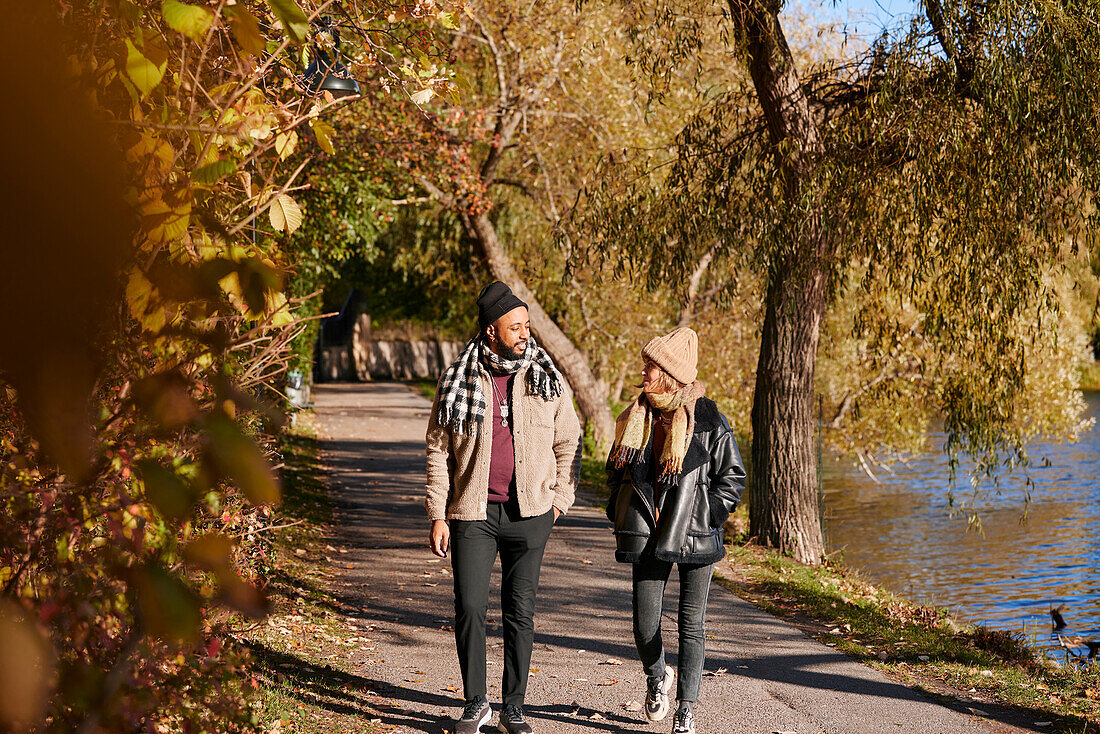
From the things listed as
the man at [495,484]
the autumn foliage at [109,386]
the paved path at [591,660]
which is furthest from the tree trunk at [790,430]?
the autumn foliage at [109,386]

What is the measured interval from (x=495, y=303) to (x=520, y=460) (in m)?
0.75

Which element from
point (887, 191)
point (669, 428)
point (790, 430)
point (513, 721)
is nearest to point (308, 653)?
point (513, 721)

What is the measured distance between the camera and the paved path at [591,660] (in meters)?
5.40

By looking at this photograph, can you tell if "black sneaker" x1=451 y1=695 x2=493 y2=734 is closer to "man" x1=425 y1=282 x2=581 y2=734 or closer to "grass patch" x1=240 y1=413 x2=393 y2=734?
"man" x1=425 y1=282 x2=581 y2=734

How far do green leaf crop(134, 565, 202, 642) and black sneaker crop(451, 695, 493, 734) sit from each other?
12.9 feet

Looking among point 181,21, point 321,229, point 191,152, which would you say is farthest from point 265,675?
point 321,229

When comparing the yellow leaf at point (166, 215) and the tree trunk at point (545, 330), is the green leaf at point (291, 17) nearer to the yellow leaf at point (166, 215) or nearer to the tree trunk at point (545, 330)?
the yellow leaf at point (166, 215)

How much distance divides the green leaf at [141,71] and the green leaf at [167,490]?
1.02 meters

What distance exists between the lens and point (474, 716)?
4820mm

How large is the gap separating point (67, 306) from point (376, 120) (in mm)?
13742

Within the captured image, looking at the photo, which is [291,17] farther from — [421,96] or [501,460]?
[501,460]

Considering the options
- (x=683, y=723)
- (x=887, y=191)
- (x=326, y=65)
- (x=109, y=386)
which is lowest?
(x=683, y=723)

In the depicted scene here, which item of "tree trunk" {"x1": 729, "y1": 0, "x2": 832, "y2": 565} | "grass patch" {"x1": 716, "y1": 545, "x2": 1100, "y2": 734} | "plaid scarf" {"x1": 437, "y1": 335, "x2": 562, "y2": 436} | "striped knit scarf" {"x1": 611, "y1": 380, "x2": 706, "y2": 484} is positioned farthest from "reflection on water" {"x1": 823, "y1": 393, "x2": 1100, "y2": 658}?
"plaid scarf" {"x1": 437, "y1": 335, "x2": 562, "y2": 436}

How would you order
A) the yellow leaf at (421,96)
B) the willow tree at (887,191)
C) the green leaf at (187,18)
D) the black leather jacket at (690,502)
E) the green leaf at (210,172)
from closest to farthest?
the green leaf at (187,18) → the green leaf at (210,172) → the yellow leaf at (421,96) → the black leather jacket at (690,502) → the willow tree at (887,191)
